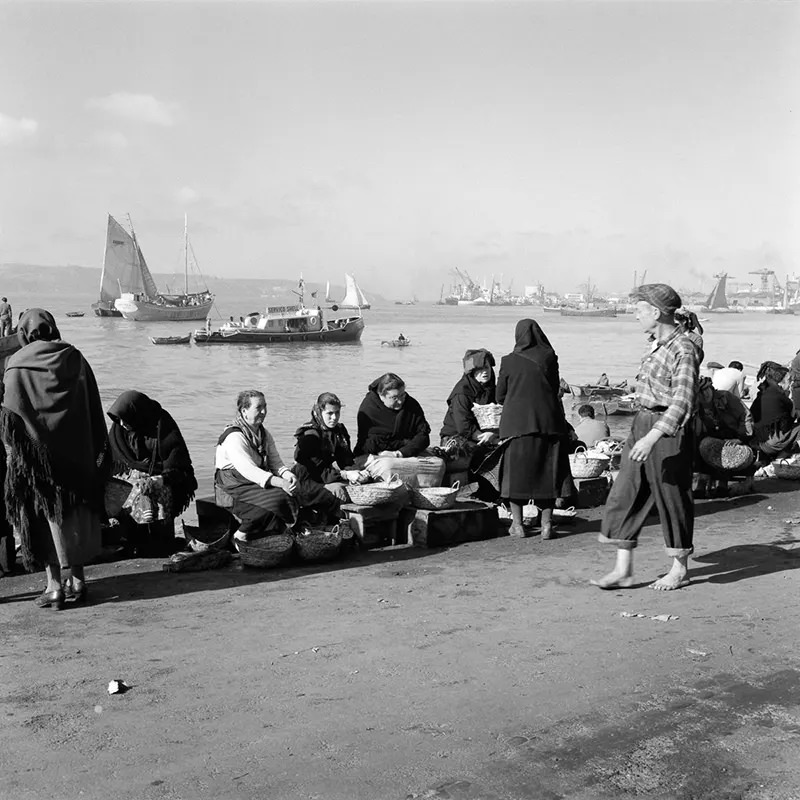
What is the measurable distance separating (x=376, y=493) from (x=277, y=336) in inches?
1789

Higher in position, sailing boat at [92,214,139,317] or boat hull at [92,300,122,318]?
sailing boat at [92,214,139,317]

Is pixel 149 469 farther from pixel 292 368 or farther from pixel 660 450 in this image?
pixel 292 368

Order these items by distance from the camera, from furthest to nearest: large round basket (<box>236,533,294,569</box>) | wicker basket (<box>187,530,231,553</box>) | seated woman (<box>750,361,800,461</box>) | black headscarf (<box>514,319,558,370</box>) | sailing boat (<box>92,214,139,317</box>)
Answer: sailing boat (<box>92,214,139,317</box>) < seated woman (<box>750,361,800,461</box>) < black headscarf (<box>514,319,558,370</box>) < wicker basket (<box>187,530,231,553</box>) < large round basket (<box>236,533,294,569</box>)

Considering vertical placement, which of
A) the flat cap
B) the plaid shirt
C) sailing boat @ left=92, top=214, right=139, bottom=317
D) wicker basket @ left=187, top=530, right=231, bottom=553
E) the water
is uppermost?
sailing boat @ left=92, top=214, right=139, bottom=317

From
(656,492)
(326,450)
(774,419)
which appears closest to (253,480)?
(326,450)

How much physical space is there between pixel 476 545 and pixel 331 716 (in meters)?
2.77

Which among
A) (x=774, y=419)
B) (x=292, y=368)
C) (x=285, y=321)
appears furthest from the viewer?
(x=285, y=321)

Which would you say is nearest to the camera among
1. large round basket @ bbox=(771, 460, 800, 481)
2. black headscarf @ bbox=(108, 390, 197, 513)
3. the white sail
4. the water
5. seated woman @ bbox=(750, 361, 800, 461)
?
black headscarf @ bbox=(108, 390, 197, 513)

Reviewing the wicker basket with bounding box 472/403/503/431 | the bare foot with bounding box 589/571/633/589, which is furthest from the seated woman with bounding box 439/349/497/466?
the bare foot with bounding box 589/571/633/589

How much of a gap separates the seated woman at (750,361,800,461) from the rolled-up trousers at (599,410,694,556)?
14.0 feet

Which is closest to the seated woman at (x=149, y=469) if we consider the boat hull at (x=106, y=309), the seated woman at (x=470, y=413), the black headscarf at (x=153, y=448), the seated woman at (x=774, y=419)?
the black headscarf at (x=153, y=448)

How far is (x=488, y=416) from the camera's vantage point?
7359 millimetres

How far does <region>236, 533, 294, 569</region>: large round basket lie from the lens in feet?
17.3

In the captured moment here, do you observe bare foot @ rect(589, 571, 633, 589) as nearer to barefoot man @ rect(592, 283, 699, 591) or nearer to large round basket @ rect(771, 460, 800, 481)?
barefoot man @ rect(592, 283, 699, 591)
